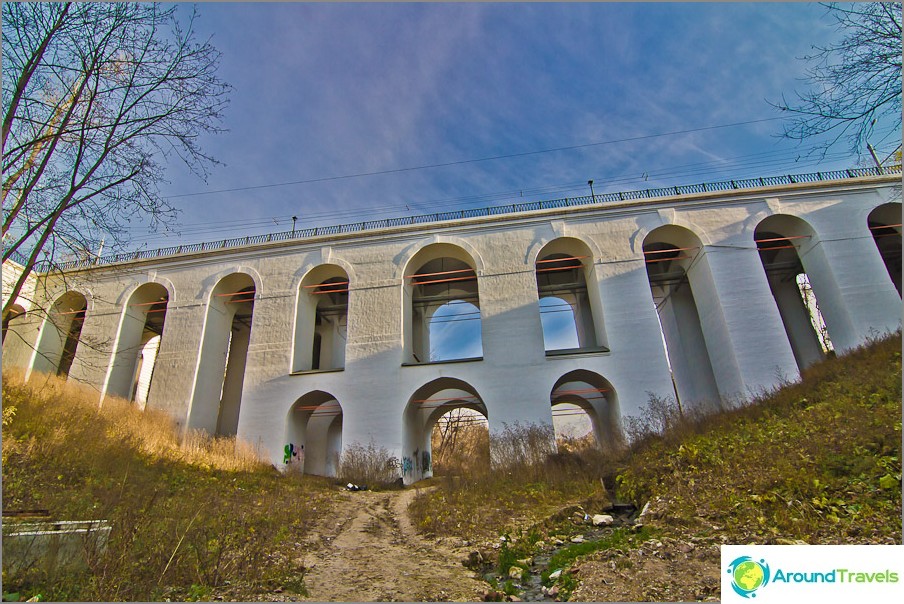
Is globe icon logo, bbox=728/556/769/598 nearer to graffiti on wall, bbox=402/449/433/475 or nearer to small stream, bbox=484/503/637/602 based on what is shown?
small stream, bbox=484/503/637/602

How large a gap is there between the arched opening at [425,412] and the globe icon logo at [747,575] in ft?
40.7

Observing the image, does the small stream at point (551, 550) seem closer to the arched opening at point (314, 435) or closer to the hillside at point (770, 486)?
the hillside at point (770, 486)

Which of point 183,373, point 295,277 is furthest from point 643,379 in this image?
point 183,373

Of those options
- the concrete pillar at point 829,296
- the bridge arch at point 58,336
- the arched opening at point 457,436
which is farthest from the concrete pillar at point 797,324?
the bridge arch at point 58,336

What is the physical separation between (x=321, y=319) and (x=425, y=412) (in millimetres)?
7400

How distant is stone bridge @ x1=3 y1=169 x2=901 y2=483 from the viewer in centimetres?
1636

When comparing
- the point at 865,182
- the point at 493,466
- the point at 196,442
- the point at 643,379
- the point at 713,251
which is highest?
the point at 865,182

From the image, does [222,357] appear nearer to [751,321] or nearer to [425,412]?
[425,412]

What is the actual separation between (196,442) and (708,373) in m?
19.2

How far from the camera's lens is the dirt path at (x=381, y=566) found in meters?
4.27

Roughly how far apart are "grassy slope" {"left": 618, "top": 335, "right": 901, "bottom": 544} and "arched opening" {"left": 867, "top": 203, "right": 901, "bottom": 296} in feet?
33.1

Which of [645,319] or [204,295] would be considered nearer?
[645,319]

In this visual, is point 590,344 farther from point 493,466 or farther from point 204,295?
point 204,295

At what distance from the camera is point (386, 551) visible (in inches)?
242
